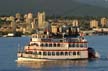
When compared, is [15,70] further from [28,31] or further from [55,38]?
[28,31]

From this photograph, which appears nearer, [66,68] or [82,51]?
[66,68]

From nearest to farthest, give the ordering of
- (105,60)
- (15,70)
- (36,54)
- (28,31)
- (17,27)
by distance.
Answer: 1. (15,70)
2. (36,54)
3. (105,60)
4. (28,31)
5. (17,27)

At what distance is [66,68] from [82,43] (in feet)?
17.5

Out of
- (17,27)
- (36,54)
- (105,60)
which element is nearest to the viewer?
(36,54)

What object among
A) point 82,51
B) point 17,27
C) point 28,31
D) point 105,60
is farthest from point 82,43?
point 17,27

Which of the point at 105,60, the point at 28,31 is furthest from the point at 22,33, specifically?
the point at 105,60

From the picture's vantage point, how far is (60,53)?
59219mm

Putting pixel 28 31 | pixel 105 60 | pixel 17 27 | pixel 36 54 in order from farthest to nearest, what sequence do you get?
pixel 17 27 → pixel 28 31 → pixel 105 60 → pixel 36 54

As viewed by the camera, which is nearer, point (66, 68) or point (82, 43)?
point (66, 68)

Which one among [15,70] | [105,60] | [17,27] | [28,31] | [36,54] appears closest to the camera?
[15,70]

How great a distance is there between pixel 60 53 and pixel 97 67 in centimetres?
459

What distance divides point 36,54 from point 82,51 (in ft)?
13.5

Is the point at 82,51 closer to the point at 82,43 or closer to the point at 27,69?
the point at 82,43

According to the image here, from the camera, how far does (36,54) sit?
58.9 meters
